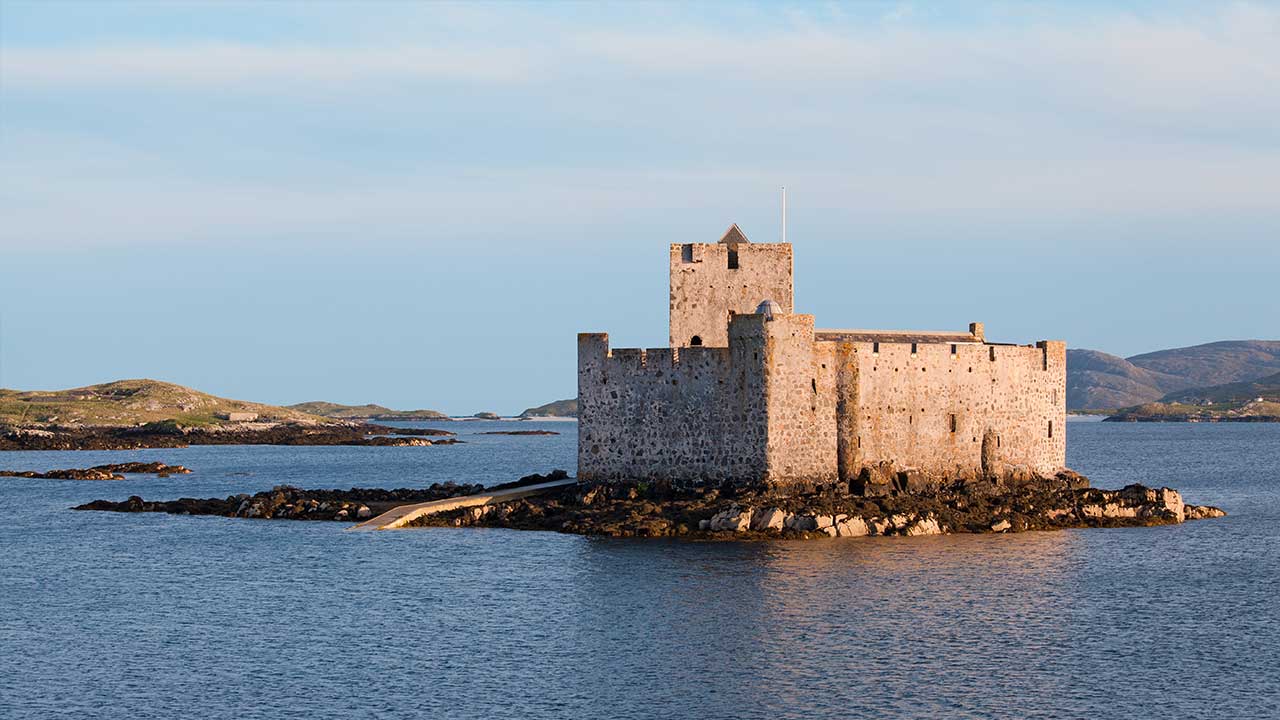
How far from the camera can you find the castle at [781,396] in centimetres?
4172

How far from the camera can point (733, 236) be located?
155 feet

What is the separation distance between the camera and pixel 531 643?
92.2 feet

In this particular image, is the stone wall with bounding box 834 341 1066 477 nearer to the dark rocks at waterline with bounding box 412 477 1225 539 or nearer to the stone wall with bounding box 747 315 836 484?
the stone wall with bounding box 747 315 836 484

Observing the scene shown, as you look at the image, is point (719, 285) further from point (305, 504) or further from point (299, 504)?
point (299, 504)

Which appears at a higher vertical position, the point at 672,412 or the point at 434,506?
the point at 672,412

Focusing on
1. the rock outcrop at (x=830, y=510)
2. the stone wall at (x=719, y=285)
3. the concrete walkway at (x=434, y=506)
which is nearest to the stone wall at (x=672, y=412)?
A: the rock outcrop at (x=830, y=510)

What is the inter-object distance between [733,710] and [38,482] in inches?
2140

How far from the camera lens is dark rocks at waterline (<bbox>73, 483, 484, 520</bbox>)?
46500 millimetres

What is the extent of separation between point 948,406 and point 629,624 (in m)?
17.8

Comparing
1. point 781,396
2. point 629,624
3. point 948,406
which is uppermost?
point 781,396

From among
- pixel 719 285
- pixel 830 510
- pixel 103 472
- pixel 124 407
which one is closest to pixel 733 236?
pixel 719 285

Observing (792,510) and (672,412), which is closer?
(792,510)

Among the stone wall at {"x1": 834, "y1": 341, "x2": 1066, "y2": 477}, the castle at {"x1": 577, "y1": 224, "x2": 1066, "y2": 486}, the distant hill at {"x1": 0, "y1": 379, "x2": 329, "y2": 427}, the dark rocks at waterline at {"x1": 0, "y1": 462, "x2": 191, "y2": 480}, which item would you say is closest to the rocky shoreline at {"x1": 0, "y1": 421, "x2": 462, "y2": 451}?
the distant hill at {"x1": 0, "y1": 379, "x2": 329, "y2": 427}

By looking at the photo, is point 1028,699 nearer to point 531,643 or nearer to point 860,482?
point 531,643
